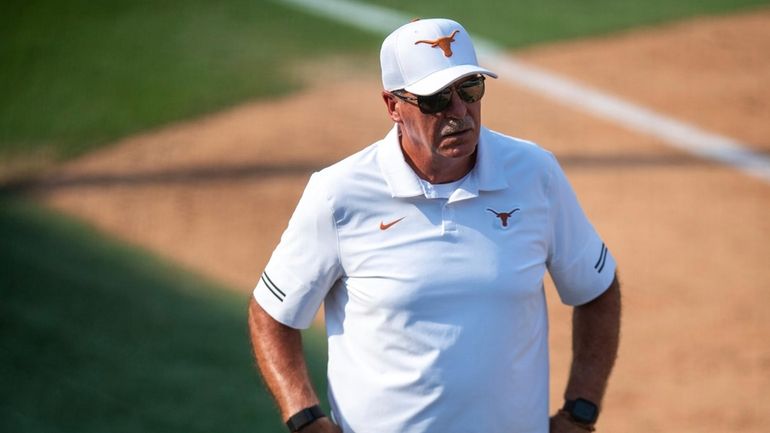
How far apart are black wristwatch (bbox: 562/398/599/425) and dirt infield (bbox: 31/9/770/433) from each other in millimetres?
2559

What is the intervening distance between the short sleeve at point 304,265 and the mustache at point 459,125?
1.19 feet

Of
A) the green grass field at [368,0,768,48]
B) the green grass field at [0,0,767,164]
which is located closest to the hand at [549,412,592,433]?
the green grass field at [0,0,767,164]

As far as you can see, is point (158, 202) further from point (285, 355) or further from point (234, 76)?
point (285, 355)

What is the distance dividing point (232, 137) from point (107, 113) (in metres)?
1.27

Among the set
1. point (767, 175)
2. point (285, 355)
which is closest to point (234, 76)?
point (767, 175)

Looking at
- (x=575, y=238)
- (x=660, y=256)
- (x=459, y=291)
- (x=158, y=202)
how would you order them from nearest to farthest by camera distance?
(x=459, y=291)
(x=575, y=238)
(x=660, y=256)
(x=158, y=202)

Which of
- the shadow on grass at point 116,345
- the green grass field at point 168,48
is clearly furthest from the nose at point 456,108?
the green grass field at point 168,48

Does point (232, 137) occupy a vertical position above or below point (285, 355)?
above

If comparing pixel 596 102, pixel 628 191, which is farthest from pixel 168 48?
pixel 628 191

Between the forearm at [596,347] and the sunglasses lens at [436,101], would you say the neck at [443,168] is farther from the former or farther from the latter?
the forearm at [596,347]

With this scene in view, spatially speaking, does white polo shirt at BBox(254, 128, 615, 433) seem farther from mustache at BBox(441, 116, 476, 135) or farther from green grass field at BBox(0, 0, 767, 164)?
green grass field at BBox(0, 0, 767, 164)

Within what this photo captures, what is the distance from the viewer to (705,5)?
1235 centimetres

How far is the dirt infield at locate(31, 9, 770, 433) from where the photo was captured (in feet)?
21.7

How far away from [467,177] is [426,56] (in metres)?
0.33
